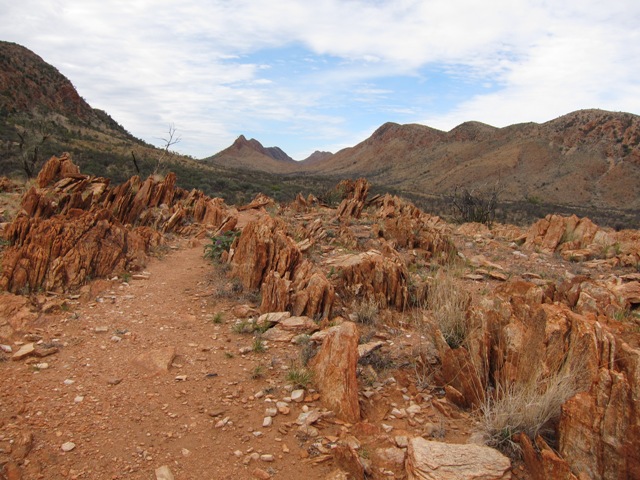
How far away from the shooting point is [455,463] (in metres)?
2.60

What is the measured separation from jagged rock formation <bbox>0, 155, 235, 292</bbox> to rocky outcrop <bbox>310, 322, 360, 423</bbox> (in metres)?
3.85

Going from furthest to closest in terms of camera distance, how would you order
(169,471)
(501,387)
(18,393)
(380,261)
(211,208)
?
(211,208) < (380,261) < (18,393) < (501,387) < (169,471)

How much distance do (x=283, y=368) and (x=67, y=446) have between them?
72.3 inches

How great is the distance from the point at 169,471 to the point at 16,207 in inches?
344

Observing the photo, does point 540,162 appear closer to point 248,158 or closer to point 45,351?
point 45,351

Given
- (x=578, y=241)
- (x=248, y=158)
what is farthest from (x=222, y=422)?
(x=248, y=158)

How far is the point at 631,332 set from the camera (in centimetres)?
337

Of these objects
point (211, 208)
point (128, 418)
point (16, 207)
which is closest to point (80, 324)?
point (128, 418)

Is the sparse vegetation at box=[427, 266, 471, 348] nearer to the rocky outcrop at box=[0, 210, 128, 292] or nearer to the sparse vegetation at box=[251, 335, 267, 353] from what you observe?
Result: the sparse vegetation at box=[251, 335, 267, 353]

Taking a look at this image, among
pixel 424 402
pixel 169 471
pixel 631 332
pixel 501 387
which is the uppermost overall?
pixel 631 332

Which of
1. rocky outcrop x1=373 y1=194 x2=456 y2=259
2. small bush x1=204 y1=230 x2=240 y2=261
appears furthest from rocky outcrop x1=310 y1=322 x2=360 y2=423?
rocky outcrop x1=373 y1=194 x2=456 y2=259

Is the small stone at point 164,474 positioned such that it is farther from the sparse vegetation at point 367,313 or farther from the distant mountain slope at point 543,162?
the distant mountain slope at point 543,162

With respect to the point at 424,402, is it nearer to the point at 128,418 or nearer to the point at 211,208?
the point at 128,418

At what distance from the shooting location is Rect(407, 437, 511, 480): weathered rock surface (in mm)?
2539
